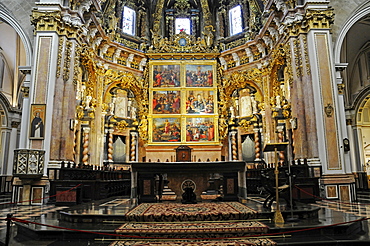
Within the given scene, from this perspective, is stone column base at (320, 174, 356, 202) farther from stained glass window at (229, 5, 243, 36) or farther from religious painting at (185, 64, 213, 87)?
stained glass window at (229, 5, 243, 36)

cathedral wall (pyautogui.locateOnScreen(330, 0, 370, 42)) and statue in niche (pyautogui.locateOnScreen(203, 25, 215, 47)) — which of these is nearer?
cathedral wall (pyautogui.locateOnScreen(330, 0, 370, 42))

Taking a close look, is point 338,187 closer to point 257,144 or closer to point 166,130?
point 257,144

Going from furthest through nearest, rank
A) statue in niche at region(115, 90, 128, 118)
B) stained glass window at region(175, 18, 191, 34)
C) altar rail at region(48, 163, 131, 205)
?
1. stained glass window at region(175, 18, 191, 34)
2. statue in niche at region(115, 90, 128, 118)
3. altar rail at region(48, 163, 131, 205)

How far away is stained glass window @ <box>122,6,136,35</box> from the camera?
1952 centimetres

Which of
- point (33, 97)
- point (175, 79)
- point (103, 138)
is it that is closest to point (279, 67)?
point (175, 79)

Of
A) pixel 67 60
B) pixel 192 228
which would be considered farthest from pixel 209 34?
pixel 192 228

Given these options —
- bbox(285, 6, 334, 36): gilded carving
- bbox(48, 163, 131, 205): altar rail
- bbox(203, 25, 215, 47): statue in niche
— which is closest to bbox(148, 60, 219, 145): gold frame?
bbox(203, 25, 215, 47): statue in niche

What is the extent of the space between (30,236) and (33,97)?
7493mm

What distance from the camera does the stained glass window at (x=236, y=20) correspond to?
64.7 ft

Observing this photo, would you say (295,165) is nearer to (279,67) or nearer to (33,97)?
(279,67)

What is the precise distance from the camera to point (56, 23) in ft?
39.8

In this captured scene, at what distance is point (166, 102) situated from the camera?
18.3 meters

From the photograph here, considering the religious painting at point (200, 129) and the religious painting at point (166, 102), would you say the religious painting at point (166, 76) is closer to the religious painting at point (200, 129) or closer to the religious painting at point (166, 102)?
the religious painting at point (166, 102)

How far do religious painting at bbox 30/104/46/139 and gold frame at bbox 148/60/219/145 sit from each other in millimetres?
7166
